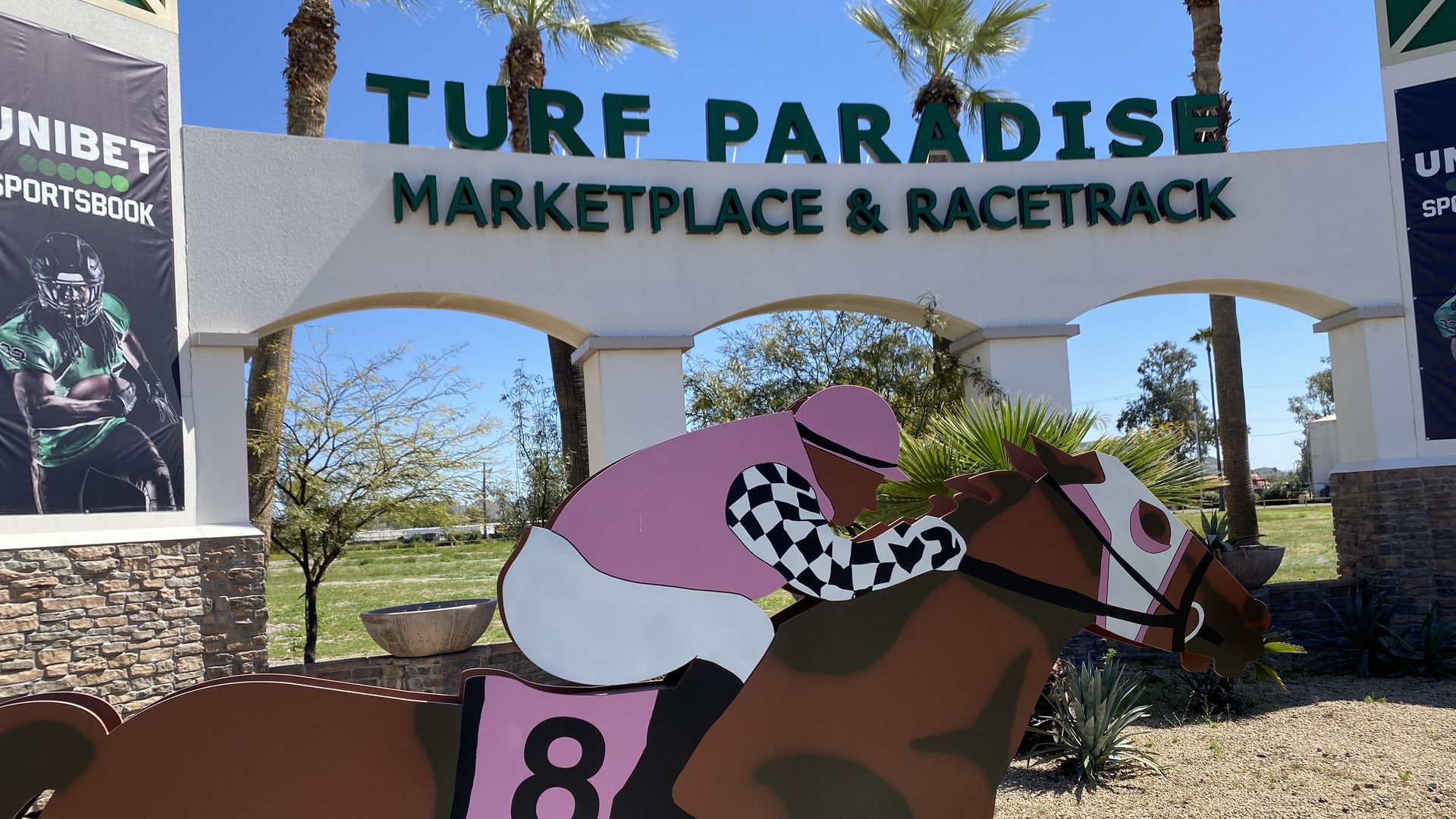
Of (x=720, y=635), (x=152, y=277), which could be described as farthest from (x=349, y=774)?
(x=152, y=277)

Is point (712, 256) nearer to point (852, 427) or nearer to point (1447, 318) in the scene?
point (852, 427)

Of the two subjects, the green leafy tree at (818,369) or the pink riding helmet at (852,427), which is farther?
the green leafy tree at (818,369)

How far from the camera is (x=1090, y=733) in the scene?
7527 millimetres

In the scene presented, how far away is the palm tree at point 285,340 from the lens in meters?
11.9

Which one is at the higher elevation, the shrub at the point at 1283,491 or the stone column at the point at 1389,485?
the stone column at the point at 1389,485

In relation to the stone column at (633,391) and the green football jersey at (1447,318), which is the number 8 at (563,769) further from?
the green football jersey at (1447,318)

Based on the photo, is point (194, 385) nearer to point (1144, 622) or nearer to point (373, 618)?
point (373, 618)

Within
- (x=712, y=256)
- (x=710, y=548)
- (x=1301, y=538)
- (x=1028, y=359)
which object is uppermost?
(x=712, y=256)

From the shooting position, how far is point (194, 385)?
9336mm

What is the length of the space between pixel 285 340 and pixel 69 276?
3941 millimetres

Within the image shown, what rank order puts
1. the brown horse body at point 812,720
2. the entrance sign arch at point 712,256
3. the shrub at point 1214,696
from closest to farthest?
1. the brown horse body at point 812,720
2. the shrub at point 1214,696
3. the entrance sign arch at point 712,256

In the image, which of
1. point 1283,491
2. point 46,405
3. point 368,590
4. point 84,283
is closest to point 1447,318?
point 84,283

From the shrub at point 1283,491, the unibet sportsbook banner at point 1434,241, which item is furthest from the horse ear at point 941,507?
the shrub at point 1283,491

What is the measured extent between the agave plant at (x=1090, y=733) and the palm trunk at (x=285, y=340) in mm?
7773
